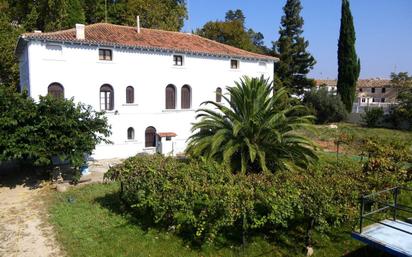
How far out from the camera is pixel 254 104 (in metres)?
13.9

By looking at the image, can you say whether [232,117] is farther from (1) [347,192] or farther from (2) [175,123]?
(2) [175,123]

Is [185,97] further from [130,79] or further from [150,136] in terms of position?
[130,79]

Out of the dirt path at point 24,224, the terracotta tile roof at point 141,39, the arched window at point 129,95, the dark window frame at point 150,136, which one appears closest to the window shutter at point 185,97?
the terracotta tile roof at point 141,39

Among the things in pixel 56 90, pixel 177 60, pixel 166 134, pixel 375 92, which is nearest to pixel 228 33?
pixel 177 60

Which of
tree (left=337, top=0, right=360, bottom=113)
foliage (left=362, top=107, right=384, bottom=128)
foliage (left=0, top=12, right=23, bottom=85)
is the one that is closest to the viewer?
foliage (left=0, top=12, right=23, bottom=85)

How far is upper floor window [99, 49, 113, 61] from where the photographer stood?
861 inches

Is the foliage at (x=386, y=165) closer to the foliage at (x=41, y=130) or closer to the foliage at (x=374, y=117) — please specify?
the foliage at (x=41, y=130)

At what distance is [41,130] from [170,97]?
11296 millimetres

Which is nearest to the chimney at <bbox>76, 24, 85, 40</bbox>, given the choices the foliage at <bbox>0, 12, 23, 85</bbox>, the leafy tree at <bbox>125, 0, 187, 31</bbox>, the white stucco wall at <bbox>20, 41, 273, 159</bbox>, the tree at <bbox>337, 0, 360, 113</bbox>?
the white stucco wall at <bbox>20, 41, 273, 159</bbox>

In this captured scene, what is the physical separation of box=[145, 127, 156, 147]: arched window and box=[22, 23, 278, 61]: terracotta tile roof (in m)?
5.54

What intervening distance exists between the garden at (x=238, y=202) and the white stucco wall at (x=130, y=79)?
9.02 metres

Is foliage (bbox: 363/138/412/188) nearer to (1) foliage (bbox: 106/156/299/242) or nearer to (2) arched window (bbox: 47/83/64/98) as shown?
(1) foliage (bbox: 106/156/299/242)

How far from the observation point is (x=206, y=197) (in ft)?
29.2

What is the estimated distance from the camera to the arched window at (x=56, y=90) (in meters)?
20.3
